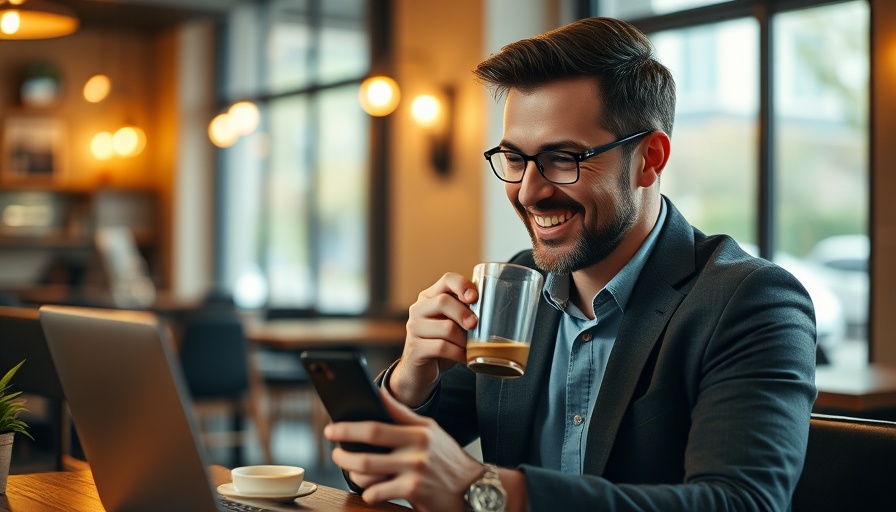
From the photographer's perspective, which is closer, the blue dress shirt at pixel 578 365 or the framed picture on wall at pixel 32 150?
the blue dress shirt at pixel 578 365

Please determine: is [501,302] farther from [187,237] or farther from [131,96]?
[131,96]

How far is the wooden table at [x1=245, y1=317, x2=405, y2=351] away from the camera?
5234 mm

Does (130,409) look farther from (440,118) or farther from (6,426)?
(440,118)

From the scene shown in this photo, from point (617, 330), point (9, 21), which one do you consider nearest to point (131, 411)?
point (617, 330)

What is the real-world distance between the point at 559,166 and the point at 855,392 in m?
1.70

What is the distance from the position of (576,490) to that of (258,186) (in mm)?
7830

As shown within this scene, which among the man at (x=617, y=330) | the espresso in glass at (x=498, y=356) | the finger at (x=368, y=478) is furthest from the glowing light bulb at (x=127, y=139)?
the finger at (x=368, y=478)

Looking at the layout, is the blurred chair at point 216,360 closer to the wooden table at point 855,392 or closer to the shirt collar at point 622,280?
the wooden table at point 855,392

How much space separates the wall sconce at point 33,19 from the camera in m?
3.32

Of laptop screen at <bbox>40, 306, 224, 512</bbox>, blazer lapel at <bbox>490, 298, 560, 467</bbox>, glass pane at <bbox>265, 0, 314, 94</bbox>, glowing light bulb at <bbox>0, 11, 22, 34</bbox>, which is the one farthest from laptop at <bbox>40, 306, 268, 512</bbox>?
glass pane at <bbox>265, 0, 314, 94</bbox>

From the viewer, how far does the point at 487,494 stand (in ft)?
3.72

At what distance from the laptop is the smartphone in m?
0.16

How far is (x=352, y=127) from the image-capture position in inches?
290

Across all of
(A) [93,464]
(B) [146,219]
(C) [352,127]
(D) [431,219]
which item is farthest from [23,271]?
(A) [93,464]
